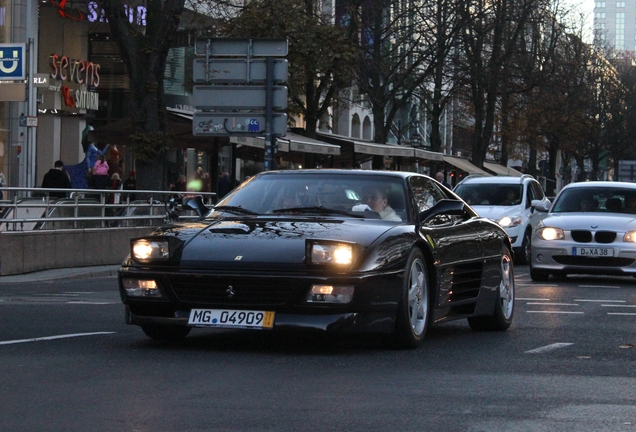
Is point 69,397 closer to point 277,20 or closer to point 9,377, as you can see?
point 9,377

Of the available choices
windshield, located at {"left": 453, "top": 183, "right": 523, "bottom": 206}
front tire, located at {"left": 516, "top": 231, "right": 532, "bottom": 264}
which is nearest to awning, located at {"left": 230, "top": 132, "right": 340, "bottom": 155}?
windshield, located at {"left": 453, "top": 183, "right": 523, "bottom": 206}

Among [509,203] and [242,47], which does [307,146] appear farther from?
[509,203]

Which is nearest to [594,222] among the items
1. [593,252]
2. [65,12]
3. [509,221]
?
Answer: [593,252]

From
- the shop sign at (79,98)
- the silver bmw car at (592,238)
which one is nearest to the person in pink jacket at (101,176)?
the shop sign at (79,98)

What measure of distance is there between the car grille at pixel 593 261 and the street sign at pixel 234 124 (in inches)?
297

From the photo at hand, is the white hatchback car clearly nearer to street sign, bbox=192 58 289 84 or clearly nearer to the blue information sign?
the blue information sign

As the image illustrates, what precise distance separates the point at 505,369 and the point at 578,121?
2616 inches

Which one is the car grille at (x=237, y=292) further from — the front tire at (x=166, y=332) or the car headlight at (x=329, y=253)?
the front tire at (x=166, y=332)

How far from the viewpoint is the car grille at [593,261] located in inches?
726

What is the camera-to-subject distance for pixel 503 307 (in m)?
10.8

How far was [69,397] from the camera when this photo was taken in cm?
653

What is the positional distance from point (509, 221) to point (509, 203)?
82 centimetres

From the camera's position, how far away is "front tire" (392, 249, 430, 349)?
8680 millimetres

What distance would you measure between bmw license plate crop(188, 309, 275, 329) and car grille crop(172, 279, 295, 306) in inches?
2.6
